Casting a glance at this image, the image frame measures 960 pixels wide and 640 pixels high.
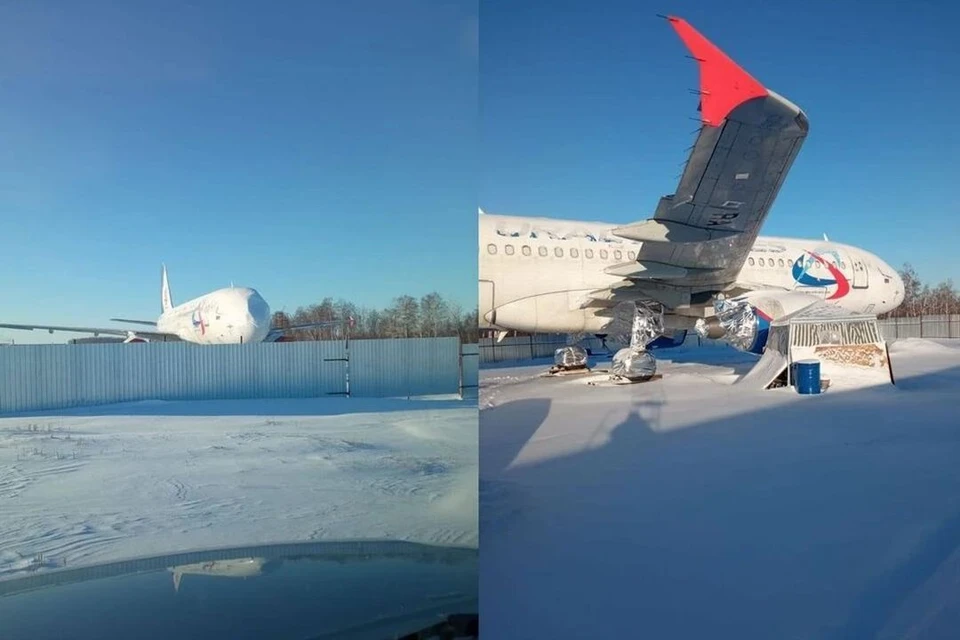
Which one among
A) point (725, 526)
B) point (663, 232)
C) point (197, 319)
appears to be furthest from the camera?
point (663, 232)

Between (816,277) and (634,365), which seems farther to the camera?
(816,277)

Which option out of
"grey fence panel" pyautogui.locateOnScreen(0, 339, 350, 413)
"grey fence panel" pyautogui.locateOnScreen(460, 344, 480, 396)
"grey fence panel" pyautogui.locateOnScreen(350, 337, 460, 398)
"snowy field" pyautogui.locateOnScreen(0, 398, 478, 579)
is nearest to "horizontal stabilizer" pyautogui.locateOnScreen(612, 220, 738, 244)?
"grey fence panel" pyautogui.locateOnScreen(350, 337, 460, 398)

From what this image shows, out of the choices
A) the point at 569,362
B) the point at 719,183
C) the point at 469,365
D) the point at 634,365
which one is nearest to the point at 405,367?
the point at 469,365

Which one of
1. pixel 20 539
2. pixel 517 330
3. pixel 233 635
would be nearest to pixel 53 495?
pixel 20 539

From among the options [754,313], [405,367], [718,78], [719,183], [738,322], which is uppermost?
[718,78]

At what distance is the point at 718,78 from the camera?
9117 millimetres

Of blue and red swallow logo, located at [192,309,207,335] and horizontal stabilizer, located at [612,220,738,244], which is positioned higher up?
horizontal stabilizer, located at [612,220,738,244]

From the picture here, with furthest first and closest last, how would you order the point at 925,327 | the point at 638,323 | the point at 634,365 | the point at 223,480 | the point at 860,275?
the point at 925,327, the point at 860,275, the point at 638,323, the point at 634,365, the point at 223,480

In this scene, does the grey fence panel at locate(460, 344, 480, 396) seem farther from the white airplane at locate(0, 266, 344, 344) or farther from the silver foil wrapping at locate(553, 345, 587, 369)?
the silver foil wrapping at locate(553, 345, 587, 369)

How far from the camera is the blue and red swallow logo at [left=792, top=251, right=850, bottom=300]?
670 inches

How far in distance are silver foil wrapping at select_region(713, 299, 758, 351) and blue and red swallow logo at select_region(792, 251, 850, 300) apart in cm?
529

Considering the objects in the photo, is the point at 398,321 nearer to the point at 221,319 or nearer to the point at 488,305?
the point at 221,319

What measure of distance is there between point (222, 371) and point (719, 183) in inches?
400

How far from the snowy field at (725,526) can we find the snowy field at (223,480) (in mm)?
539
